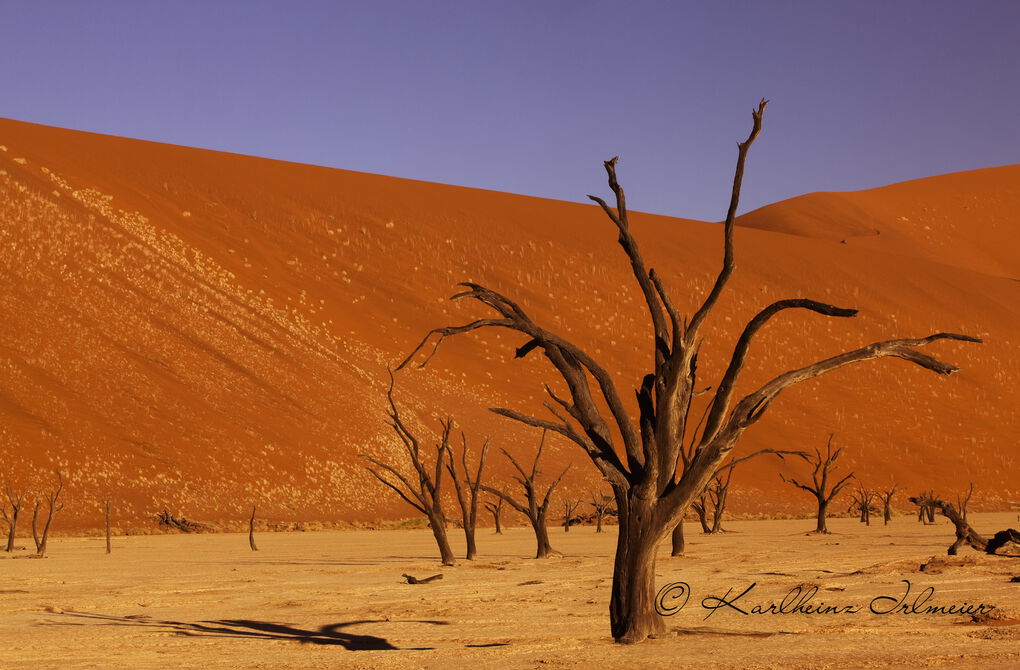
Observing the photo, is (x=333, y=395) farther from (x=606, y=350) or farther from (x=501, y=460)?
(x=606, y=350)

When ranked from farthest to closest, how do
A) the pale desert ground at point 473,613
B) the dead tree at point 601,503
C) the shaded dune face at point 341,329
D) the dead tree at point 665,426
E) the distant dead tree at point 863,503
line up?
the shaded dune face at point 341,329
the dead tree at point 601,503
the distant dead tree at point 863,503
the pale desert ground at point 473,613
the dead tree at point 665,426

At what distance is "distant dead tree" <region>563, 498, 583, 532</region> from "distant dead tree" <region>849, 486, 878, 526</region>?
9.56 meters

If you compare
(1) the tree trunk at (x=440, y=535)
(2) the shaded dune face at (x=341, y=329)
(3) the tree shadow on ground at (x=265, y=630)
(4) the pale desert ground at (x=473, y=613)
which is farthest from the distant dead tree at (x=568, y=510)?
(3) the tree shadow on ground at (x=265, y=630)

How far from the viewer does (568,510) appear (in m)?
37.7

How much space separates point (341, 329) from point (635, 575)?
4601 centimetres

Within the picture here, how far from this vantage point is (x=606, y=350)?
195 feet

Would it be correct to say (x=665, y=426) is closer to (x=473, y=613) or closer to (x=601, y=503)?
(x=473, y=613)

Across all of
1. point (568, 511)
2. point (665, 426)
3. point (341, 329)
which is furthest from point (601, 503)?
point (665, 426)

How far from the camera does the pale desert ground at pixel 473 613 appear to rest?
30.9 ft

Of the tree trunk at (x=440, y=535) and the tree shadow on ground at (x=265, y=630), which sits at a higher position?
the tree trunk at (x=440, y=535)

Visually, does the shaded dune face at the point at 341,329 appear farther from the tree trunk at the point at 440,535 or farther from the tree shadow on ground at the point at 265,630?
the tree shadow on ground at the point at 265,630

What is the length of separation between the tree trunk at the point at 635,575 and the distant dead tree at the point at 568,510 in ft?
90.4

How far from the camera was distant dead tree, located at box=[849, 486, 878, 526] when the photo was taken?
1556 inches

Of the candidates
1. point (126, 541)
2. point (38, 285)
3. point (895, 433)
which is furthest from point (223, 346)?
point (895, 433)
